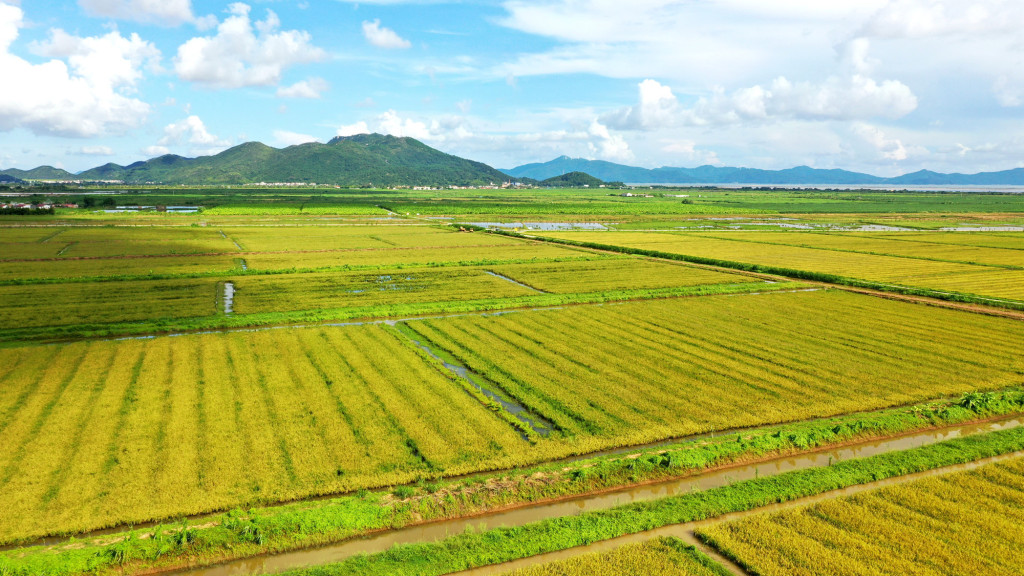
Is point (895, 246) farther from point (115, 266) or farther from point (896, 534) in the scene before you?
point (115, 266)

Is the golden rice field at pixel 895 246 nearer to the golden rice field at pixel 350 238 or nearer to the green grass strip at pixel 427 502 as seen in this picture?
the golden rice field at pixel 350 238

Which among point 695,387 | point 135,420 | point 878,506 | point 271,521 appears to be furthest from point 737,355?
point 135,420

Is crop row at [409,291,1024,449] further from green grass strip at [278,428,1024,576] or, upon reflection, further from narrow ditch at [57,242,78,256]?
narrow ditch at [57,242,78,256]

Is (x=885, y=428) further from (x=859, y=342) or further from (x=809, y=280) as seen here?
(x=809, y=280)

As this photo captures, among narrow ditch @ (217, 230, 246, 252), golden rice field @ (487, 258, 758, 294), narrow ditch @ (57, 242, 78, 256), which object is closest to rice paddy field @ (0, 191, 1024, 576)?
golden rice field @ (487, 258, 758, 294)

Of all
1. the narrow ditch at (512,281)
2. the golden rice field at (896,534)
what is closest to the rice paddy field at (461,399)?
the golden rice field at (896,534)

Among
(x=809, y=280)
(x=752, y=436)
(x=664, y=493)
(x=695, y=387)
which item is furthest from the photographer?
(x=809, y=280)
